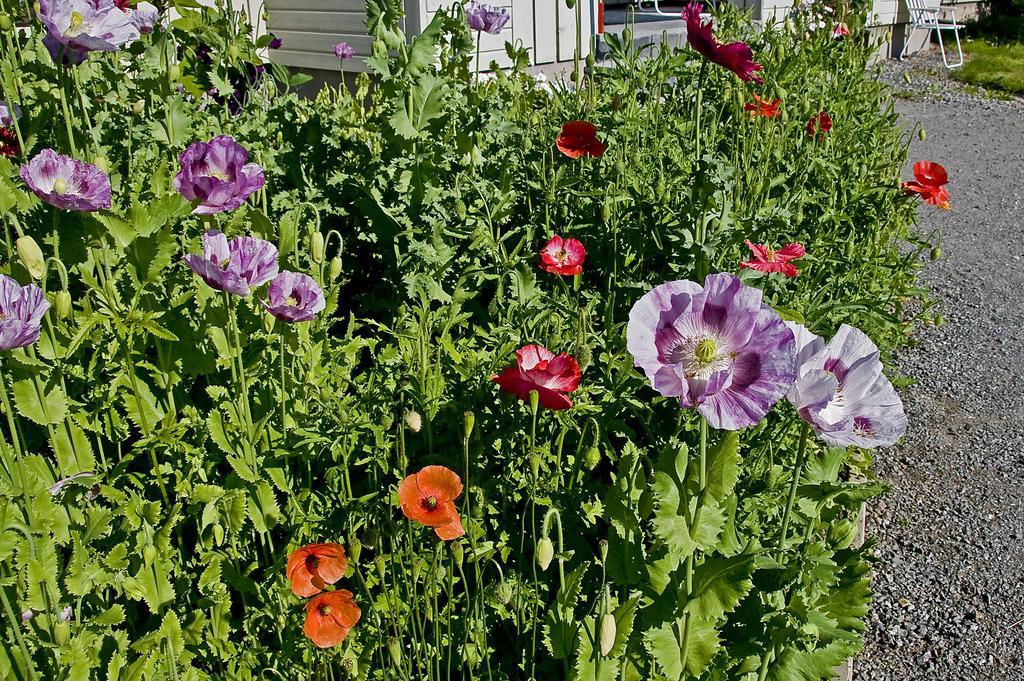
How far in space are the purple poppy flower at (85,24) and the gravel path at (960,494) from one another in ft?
7.60

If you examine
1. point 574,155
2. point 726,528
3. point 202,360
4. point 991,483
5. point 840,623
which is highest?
point 574,155

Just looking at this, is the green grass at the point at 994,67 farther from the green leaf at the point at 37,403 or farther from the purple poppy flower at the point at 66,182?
the green leaf at the point at 37,403

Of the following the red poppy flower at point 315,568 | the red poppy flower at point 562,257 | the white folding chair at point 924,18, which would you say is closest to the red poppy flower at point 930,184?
the red poppy flower at point 562,257

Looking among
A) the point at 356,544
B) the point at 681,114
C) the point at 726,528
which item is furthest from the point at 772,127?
the point at 356,544

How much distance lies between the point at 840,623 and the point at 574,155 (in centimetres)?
147

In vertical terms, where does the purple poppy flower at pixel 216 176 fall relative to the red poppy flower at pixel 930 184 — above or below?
above

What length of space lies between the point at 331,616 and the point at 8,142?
170 cm

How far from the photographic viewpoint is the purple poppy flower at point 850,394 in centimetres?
130

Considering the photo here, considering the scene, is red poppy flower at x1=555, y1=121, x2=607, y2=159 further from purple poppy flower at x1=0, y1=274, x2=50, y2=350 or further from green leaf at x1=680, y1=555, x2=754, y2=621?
purple poppy flower at x1=0, y1=274, x2=50, y2=350

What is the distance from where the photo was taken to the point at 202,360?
1.93 meters

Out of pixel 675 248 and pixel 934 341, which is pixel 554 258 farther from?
pixel 934 341

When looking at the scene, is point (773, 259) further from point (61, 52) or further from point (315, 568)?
point (61, 52)

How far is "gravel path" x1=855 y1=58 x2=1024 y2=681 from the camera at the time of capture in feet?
7.73

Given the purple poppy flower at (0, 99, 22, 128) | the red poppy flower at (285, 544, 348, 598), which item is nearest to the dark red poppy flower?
the purple poppy flower at (0, 99, 22, 128)
